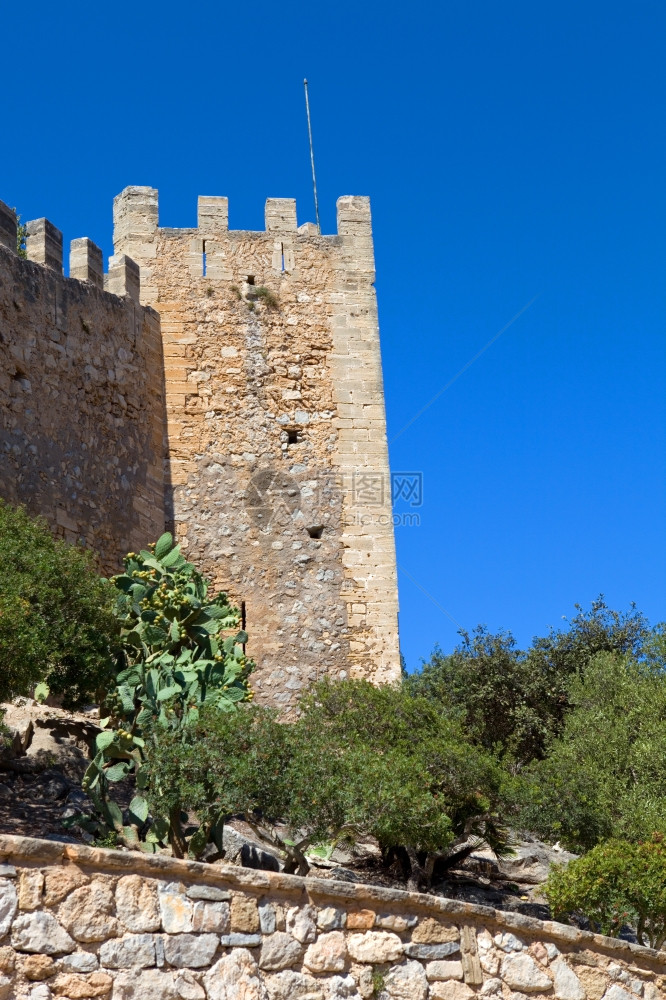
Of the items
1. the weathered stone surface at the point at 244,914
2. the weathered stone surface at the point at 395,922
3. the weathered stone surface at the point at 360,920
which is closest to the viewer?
the weathered stone surface at the point at 244,914

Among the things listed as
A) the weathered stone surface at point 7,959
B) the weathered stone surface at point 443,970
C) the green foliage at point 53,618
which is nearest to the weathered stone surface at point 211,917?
the weathered stone surface at point 7,959

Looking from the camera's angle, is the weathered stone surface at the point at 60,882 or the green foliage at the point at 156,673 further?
the green foliage at the point at 156,673

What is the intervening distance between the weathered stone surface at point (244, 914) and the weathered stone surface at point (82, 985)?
752 mm

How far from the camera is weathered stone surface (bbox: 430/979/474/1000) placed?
281 inches

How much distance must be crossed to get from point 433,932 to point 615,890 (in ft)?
7.94

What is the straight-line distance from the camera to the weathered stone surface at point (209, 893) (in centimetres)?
644

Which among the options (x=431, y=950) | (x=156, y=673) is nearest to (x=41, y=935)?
(x=431, y=950)

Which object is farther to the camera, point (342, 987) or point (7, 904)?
point (342, 987)

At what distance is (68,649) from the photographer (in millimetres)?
10195

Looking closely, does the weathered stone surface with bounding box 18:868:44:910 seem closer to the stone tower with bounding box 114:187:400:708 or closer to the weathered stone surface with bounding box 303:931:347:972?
the weathered stone surface with bounding box 303:931:347:972

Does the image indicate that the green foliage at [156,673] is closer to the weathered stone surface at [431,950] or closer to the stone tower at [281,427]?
the weathered stone surface at [431,950]

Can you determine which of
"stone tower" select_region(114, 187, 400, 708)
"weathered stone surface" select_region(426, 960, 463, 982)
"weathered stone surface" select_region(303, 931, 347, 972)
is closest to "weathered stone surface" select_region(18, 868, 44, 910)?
"weathered stone surface" select_region(303, 931, 347, 972)

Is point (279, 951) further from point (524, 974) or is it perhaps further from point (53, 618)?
point (53, 618)

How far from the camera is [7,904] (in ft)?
19.1
